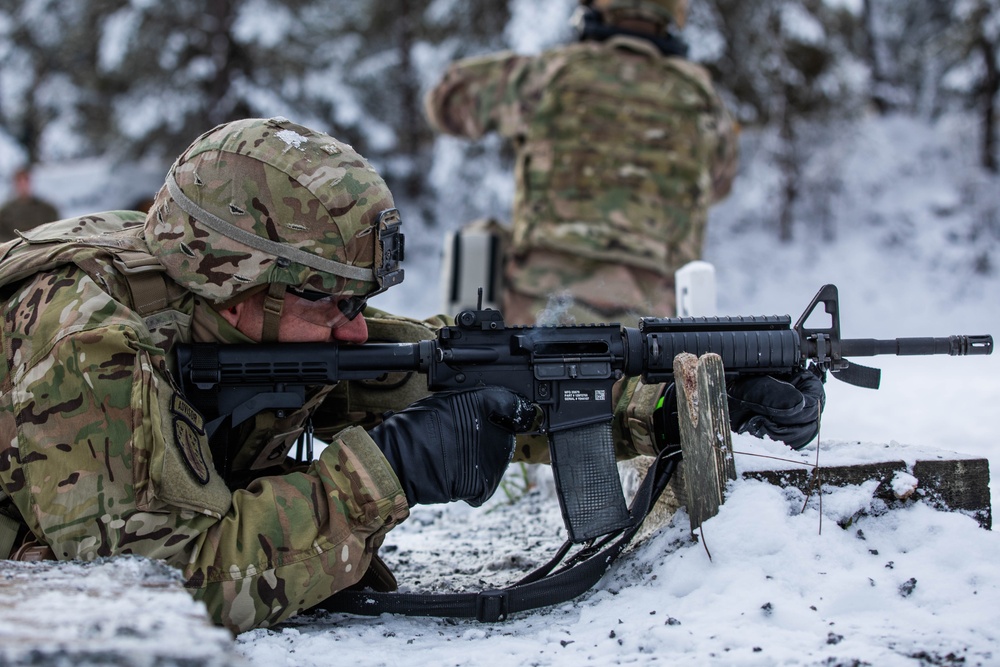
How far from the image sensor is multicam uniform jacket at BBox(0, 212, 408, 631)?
2.03m

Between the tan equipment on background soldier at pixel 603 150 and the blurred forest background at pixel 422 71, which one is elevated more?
the blurred forest background at pixel 422 71

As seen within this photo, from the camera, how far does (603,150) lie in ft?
18.3

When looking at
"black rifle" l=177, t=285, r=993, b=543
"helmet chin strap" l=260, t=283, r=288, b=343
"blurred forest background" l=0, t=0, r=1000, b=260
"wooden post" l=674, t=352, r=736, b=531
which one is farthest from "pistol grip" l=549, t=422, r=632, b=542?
"blurred forest background" l=0, t=0, r=1000, b=260

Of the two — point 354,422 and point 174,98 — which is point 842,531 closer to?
point 354,422

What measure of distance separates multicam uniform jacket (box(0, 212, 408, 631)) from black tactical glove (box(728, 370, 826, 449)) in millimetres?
1038

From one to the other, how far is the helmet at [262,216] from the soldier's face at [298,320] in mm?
44

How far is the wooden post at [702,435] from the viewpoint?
238cm

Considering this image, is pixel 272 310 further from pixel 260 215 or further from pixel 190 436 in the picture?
pixel 190 436

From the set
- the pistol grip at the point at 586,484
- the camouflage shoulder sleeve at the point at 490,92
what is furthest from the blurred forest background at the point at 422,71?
the pistol grip at the point at 586,484

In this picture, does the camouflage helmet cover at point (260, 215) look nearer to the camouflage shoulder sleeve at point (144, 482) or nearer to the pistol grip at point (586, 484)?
the camouflage shoulder sleeve at point (144, 482)

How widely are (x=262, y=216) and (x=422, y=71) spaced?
33.8 feet

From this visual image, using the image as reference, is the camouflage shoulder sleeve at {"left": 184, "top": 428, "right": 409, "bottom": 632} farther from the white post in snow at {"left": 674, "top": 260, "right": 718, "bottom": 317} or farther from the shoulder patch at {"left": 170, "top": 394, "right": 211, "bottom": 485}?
the white post in snow at {"left": 674, "top": 260, "right": 718, "bottom": 317}

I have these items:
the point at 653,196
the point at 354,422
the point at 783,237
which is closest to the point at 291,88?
the point at 783,237

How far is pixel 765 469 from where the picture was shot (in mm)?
2465
